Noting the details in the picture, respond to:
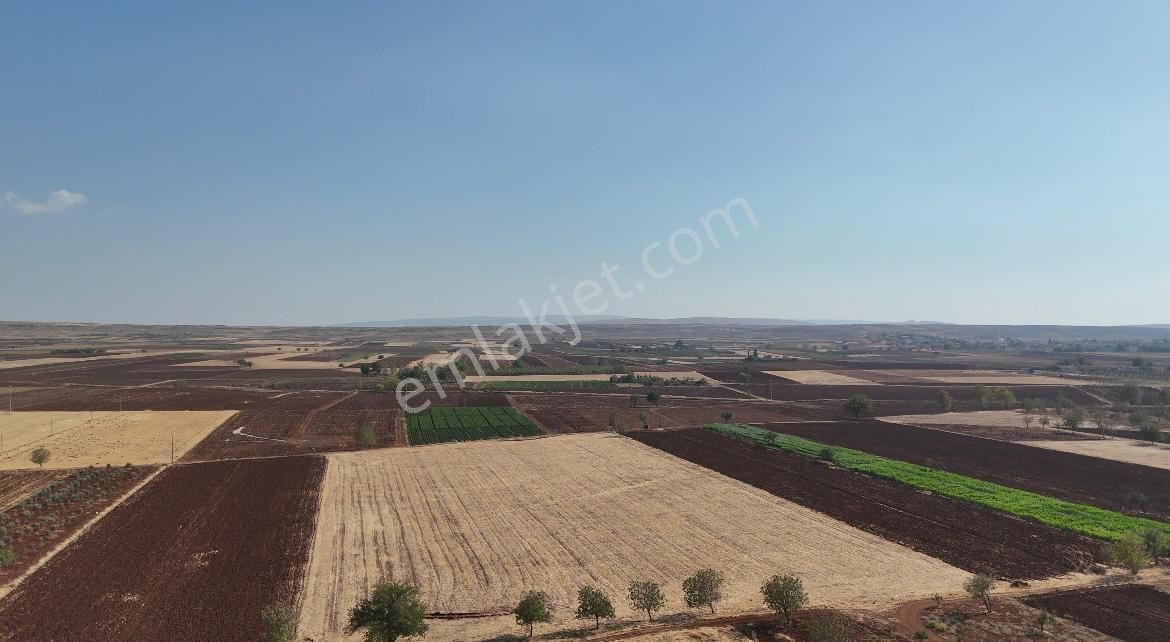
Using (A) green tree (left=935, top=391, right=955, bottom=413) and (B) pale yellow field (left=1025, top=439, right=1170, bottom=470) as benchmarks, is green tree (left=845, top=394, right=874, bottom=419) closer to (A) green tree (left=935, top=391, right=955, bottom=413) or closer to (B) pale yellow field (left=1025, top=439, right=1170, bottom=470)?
(A) green tree (left=935, top=391, right=955, bottom=413)

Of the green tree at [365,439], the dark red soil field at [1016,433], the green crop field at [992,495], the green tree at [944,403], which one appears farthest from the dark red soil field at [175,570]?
the green tree at [944,403]

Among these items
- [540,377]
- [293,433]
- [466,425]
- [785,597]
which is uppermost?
[785,597]

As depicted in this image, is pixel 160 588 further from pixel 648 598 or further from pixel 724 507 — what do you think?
pixel 724 507

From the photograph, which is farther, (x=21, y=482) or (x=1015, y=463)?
(x=1015, y=463)

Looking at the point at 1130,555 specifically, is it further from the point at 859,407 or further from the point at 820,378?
the point at 820,378

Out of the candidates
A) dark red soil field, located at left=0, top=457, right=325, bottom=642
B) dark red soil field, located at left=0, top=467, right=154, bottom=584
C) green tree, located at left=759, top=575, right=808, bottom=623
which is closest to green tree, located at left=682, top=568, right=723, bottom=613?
green tree, located at left=759, top=575, right=808, bottom=623

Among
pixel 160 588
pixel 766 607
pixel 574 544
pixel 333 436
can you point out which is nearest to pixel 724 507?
pixel 574 544

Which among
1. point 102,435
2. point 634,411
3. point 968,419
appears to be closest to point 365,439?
point 102,435
